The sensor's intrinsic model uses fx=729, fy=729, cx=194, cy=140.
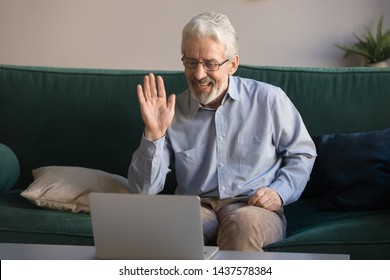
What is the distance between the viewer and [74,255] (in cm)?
156

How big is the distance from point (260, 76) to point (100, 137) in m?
0.68

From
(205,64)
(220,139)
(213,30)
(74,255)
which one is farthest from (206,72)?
(74,255)

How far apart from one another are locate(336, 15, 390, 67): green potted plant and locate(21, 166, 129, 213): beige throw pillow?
204cm

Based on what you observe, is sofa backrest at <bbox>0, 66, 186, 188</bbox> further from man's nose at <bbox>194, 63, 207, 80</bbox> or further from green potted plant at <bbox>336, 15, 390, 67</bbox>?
green potted plant at <bbox>336, 15, 390, 67</bbox>

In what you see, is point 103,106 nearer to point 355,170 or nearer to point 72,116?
point 72,116

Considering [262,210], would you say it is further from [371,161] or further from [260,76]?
[260,76]

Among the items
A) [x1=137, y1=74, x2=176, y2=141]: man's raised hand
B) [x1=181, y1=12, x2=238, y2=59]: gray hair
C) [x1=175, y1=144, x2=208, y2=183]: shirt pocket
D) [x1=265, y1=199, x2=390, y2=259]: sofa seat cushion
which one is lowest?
[x1=265, y1=199, x2=390, y2=259]: sofa seat cushion

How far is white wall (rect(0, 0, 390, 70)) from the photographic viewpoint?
4.31m

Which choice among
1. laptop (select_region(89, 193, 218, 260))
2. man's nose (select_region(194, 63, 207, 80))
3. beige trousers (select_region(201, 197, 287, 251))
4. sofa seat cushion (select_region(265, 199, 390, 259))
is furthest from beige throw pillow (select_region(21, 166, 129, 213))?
laptop (select_region(89, 193, 218, 260))

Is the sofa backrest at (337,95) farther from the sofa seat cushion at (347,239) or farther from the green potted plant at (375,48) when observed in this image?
the green potted plant at (375,48)

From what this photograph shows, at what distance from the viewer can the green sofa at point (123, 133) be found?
2441 mm

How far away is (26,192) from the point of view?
99.8 inches

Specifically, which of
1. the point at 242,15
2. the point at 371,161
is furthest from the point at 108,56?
the point at 371,161
